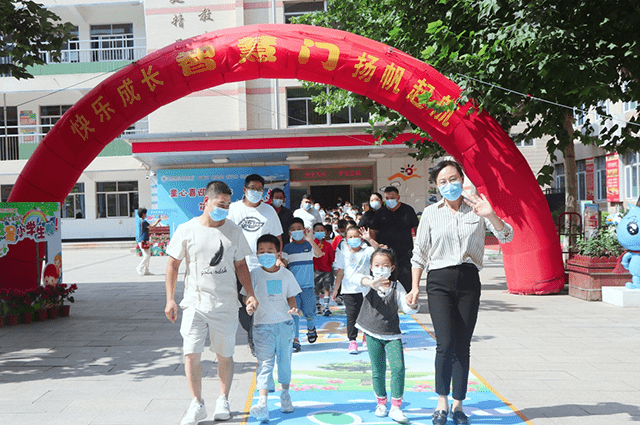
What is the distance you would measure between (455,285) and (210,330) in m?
1.84

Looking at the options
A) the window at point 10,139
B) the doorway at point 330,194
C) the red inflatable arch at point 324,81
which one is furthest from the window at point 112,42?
the red inflatable arch at point 324,81

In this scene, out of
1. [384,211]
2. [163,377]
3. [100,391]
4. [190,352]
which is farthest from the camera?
[384,211]

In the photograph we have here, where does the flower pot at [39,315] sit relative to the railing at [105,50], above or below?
below

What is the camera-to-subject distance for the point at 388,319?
15.8 ft

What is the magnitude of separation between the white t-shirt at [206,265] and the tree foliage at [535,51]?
5.68m

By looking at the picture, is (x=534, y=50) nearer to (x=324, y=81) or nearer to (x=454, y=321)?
(x=324, y=81)

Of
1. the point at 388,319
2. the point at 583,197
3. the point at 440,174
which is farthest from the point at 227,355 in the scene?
the point at 583,197

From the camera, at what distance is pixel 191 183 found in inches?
957

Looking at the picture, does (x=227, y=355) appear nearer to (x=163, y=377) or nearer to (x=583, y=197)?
(x=163, y=377)

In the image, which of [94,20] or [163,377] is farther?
[94,20]

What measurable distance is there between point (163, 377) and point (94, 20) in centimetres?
2683

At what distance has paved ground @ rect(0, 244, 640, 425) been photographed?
16.4ft

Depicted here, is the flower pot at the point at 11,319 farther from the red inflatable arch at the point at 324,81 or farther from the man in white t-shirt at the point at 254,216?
the man in white t-shirt at the point at 254,216

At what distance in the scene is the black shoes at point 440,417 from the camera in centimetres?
449
